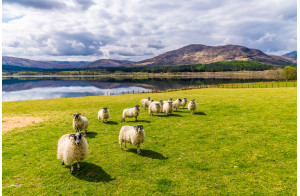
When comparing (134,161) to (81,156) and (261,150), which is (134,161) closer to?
(81,156)

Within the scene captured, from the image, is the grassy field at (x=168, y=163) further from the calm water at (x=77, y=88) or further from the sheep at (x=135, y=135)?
the calm water at (x=77, y=88)

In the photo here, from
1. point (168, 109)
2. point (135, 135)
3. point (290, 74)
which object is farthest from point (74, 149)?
point (290, 74)

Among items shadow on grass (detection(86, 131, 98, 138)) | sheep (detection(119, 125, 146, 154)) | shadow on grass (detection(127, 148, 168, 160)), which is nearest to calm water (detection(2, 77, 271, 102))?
shadow on grass (detection(86, 131, 98, 138))

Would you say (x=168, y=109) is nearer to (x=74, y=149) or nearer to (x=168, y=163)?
(x=168, y=163)

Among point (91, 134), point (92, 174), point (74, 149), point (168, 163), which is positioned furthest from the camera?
point (91, 134)

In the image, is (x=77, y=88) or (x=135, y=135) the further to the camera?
(x=77, y=88)

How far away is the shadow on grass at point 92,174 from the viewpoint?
8.40 metres

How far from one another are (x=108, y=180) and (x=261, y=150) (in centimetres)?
940

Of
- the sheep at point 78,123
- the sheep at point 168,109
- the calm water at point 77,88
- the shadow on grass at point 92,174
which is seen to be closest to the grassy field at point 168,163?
the shadow on grass at point 92,174

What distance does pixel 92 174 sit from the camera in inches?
346

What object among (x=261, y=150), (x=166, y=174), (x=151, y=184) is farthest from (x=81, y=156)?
(x=261, y=150)

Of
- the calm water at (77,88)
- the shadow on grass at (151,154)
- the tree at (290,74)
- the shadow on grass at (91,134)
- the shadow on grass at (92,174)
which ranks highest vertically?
the tree at (290,74)

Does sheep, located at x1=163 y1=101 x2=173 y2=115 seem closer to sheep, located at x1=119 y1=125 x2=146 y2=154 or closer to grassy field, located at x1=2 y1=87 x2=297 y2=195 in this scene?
grassy field, located at x1=2 y1=87 x2=297 y2=195

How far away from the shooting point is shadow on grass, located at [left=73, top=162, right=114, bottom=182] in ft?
27.6
